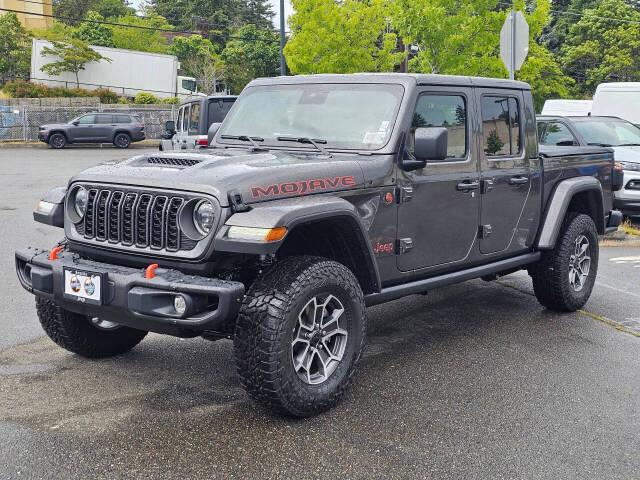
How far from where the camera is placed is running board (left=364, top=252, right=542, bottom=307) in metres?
4.75

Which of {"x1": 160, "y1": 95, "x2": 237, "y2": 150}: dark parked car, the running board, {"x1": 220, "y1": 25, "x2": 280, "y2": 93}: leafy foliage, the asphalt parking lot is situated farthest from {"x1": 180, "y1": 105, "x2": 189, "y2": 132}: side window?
{"x1": 220, "y1": 25, "x2": 280, "y2": 93}: leafy foliage

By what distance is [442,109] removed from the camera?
527 cm

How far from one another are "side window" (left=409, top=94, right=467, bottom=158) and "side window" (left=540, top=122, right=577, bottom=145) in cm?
721

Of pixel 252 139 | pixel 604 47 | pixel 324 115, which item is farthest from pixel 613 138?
pixel 604 47

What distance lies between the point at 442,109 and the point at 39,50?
147 ft

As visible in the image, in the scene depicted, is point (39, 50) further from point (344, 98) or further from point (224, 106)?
point (344, 98)

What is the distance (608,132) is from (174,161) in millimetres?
10247

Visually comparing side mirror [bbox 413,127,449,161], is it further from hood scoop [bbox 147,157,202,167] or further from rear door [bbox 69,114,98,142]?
rear door [bbox 69,114,98,142]

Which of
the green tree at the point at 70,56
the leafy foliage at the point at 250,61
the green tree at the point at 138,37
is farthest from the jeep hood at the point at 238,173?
the green tree at the point at 138,37

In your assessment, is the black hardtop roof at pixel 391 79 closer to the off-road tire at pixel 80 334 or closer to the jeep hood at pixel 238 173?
the jeep hood at pixel 238 173

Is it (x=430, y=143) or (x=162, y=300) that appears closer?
(x=162, y=300)

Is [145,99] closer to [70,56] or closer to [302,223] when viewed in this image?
[70,56]

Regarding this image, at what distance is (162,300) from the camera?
3.81 m

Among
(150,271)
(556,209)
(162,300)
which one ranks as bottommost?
(162,300)
